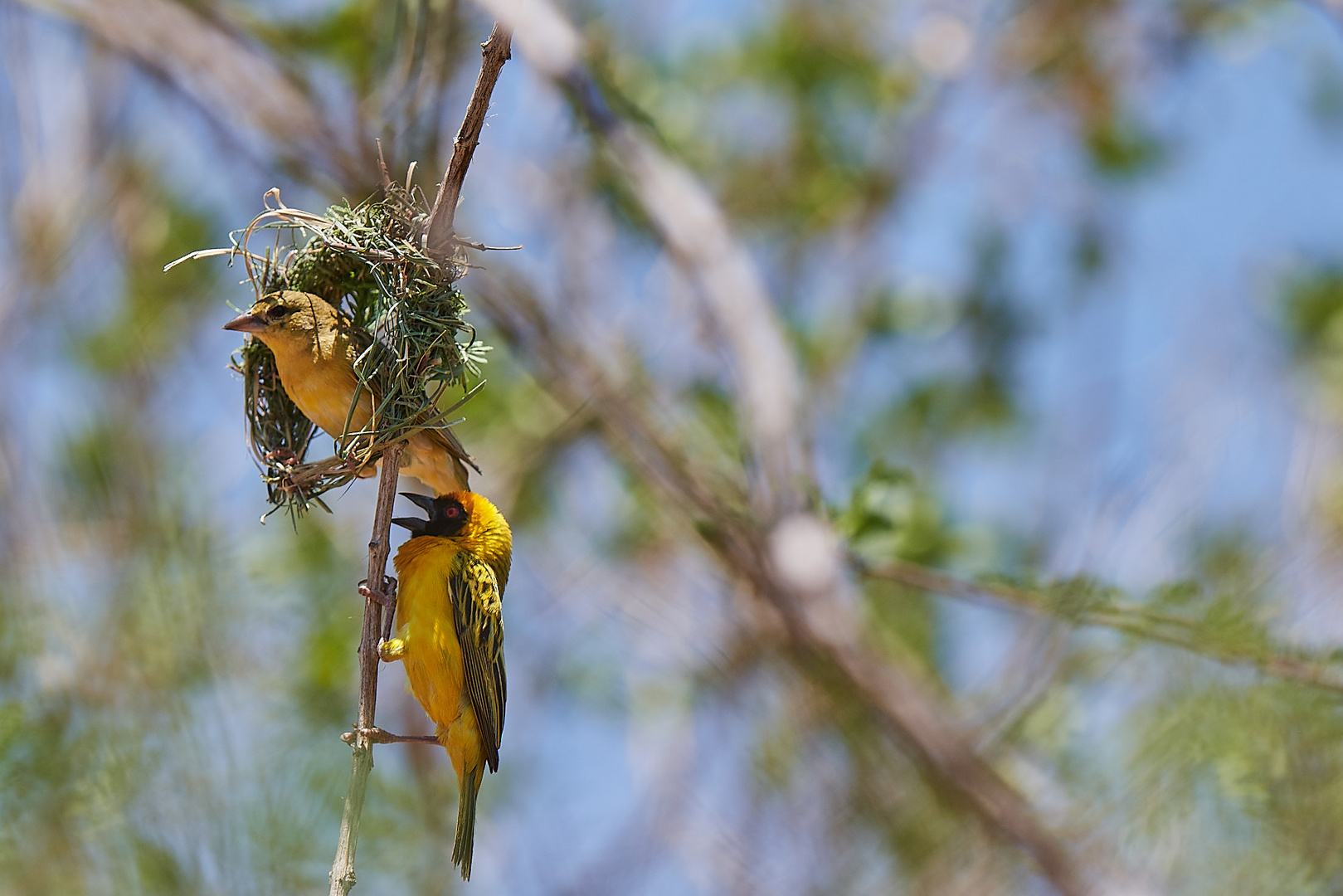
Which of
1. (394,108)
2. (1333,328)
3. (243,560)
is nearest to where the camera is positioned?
(394,108)

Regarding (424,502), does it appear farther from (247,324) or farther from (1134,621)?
(1134,621)

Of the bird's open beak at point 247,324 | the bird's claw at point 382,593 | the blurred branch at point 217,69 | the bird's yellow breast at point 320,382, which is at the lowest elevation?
the bird's claw at point 382,593

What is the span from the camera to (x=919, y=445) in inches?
292

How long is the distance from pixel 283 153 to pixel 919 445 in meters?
4.78

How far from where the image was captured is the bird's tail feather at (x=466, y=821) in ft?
8.16

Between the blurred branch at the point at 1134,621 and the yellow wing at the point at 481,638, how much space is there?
1108 millimetres

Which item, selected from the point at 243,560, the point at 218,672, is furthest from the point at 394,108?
the point at 243,560

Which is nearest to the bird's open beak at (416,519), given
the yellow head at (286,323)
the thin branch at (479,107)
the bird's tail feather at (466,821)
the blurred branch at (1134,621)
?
the yellow head at (286,323)

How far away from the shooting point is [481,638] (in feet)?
8.30

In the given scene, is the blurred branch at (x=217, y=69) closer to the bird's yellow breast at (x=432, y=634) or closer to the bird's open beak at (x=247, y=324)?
the bird's open beak at (x=247, y=324)

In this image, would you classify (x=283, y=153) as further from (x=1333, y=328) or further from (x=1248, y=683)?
(x=1333, y=328)

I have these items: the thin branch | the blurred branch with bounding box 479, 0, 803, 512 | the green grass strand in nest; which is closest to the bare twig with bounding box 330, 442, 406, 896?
the green grass strand in nest

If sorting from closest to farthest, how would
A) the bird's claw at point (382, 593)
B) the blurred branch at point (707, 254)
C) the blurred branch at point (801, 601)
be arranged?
the bird's claw at point (382, 593)
the blurred branch at point (801, 601)
the blurred branch at point (707, 254)

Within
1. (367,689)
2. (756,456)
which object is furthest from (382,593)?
(756,456)
